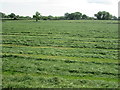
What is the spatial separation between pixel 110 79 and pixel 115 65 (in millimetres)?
2825

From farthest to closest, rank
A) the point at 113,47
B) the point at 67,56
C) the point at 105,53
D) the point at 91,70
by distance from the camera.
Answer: the point at 113,47, the point at 105,53, the point at 67,56, the point at 91,70

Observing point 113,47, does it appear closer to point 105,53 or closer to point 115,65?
point 105,53

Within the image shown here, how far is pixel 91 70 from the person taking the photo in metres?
11.4

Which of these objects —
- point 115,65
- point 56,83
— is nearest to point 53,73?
point 56,83

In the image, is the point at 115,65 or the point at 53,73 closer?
the point at 53,73

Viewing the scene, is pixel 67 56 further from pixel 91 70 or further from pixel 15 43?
pixel 15 43

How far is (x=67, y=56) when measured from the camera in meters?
15.4

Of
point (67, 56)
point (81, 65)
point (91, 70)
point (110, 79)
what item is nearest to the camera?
point (110, 79)

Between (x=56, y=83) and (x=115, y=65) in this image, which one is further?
(x=115, y=65)

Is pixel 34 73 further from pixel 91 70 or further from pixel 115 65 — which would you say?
pixel 115 65

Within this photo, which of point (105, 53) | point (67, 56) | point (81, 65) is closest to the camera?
point (81, 65)

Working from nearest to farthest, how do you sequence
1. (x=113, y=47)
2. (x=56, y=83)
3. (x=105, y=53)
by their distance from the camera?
(x=56, y=83)
(x=105, y=53)
(x=113, y=47)

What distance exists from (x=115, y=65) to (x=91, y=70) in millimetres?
2321

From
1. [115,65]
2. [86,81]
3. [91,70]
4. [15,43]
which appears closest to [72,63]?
[91,70]
